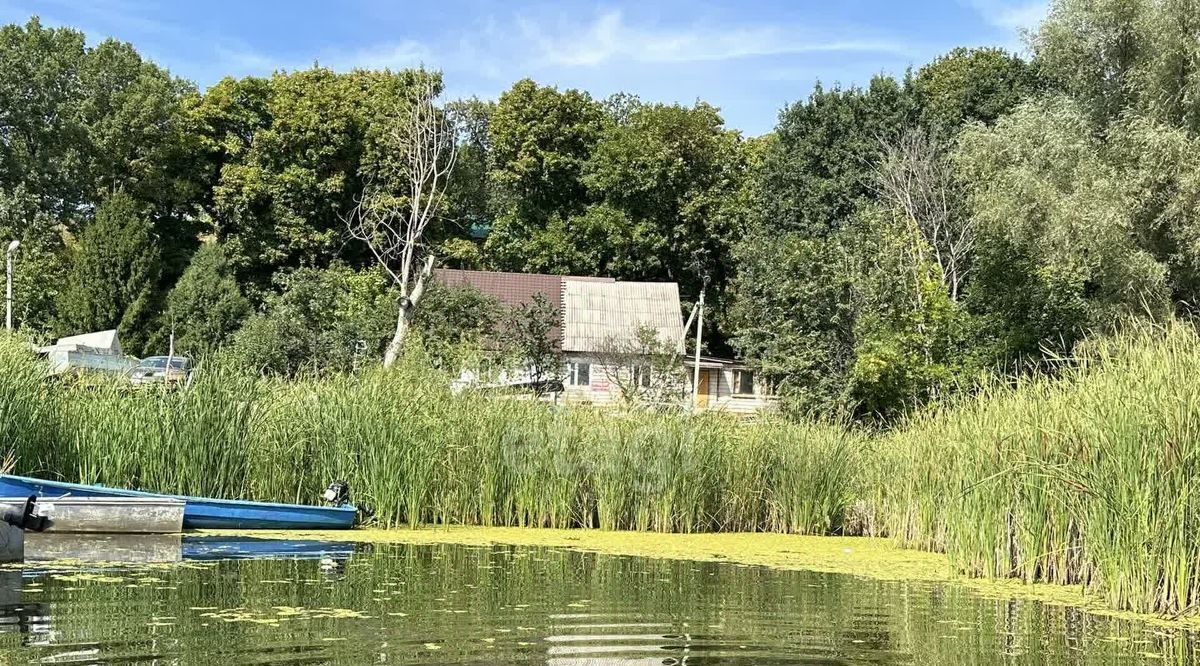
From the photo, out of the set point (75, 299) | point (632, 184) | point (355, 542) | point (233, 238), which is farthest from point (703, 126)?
point (355, 542)

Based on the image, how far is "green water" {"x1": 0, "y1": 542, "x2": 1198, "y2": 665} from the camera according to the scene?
26.4ft

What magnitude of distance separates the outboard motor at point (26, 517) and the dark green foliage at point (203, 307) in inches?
1089

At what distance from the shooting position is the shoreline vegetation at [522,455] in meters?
13.9

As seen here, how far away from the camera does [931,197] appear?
129 feet

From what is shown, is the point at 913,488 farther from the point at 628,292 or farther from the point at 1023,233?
the point at 628,292

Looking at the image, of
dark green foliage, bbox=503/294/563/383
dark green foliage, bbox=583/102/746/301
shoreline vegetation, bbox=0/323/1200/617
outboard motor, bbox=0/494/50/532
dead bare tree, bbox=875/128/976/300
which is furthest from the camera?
dark green foliage, bbox=583/102/746/301

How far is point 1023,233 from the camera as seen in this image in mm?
25547

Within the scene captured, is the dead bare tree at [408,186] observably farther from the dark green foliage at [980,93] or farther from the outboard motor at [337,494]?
the dark green foliage at [980,93]

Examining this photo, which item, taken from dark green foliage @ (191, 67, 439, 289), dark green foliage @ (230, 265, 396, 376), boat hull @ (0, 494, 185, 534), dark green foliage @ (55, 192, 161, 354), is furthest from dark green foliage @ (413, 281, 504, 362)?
boat hull @ (0, 494, 185, 534)

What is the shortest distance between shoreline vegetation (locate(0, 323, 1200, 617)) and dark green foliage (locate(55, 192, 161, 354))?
27.1 meters

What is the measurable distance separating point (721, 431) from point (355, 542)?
5383mm

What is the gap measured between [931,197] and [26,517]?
3182 cm

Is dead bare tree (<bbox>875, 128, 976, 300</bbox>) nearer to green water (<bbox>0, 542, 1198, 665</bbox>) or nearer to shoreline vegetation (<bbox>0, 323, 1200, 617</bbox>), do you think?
shoreline vegetation (<bbox>0, 323, 1200, 617</bbox>)

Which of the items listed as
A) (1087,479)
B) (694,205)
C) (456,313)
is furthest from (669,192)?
(1087,479)
